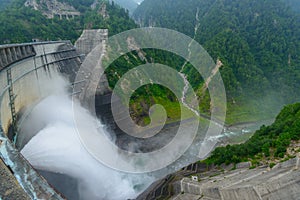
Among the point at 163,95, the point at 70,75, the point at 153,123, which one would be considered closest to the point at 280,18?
the point at 163,95

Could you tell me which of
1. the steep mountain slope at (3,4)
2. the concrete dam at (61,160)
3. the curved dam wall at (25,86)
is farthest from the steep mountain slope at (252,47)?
the steep mountain slope at (3,4)

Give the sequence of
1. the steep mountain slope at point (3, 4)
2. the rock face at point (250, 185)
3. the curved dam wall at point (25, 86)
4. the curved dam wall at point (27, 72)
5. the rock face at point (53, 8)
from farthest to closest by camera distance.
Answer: the steep mountain slope at point (3, 4)
the rock face at point (53, 8)
the curved dam wall at point (27, 72)
the rock face at point (250, 185)
the curved dam wall at point (25, 86)

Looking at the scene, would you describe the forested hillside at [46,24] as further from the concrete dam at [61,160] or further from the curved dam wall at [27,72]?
the curved dam wall at [27,72]

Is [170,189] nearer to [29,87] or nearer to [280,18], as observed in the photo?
[29,87]

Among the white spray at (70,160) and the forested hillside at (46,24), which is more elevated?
the forested hillside at (46,24)

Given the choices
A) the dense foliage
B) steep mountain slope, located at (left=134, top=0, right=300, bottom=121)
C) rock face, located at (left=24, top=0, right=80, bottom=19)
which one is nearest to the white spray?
the dense foliage

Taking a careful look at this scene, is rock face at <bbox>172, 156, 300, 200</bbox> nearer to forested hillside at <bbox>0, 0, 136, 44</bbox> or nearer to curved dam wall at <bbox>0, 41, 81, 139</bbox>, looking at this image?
curved dam wall at <bbox>0, 41, 81, 139</bbox>
